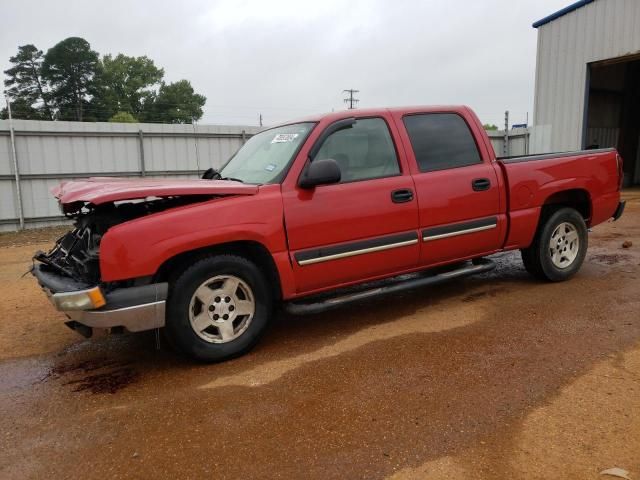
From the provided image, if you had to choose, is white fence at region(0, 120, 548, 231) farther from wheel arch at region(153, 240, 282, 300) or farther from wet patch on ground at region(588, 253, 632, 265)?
wheel arch at region(153, 240, 282, 300)

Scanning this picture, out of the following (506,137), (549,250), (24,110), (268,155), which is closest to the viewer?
(268,155)

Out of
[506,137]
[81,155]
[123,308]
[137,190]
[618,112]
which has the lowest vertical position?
[123,308]

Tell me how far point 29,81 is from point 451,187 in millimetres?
64796

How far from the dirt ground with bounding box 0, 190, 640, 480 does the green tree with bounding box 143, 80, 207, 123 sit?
6209cm

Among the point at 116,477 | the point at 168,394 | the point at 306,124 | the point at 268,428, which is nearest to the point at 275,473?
the point at 268,428

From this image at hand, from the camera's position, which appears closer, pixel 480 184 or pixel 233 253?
pixel 233 253

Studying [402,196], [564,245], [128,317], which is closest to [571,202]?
[564,245]

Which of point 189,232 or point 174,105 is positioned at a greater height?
point 174,105

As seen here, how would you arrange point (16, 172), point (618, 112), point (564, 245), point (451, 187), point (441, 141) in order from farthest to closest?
point (618, 112)
point (16, 172)
point (564, 245)
point (441, 141)
point (451, 187)

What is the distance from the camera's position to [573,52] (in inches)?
599

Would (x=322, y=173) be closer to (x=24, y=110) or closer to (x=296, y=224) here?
(x=296, y=224)

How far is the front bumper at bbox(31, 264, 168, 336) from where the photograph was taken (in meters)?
3.26

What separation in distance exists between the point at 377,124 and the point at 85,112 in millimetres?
60182

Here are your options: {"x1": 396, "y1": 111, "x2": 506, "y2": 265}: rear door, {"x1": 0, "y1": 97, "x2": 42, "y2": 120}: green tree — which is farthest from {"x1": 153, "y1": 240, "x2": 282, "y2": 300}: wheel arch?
{"x1": 0, "y1": 97, "x2": 42, "y2": 120}: green tree
